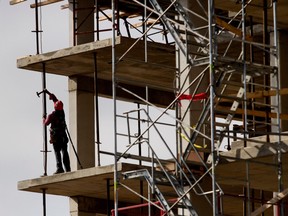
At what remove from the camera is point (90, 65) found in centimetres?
4959

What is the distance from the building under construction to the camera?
40406 mm

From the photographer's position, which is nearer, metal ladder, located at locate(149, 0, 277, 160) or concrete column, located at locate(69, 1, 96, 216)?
metal ladder, located at locate(149, 0, 277, 160)

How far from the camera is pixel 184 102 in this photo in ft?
143

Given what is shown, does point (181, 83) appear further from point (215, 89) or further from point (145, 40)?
point (215, 89)

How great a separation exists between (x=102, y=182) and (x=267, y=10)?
706 cm

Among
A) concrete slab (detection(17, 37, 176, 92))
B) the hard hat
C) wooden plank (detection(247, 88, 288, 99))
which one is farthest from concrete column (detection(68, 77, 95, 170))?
wooden plank (detection(247, 88, 288, 99))

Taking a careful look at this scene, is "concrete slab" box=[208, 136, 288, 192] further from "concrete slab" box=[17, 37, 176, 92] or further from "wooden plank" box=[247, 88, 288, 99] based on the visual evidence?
"concrete slab" box=[17, 37, 176, 92]

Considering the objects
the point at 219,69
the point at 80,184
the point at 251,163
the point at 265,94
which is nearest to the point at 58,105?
the point at 80,184

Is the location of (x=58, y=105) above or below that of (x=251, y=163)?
above

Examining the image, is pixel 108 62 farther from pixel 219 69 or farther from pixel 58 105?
pixel 219 69

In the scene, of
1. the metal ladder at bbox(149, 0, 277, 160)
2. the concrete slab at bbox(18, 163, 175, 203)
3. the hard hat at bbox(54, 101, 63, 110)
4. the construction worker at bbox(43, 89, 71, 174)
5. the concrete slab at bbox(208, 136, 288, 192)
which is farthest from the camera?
the construction worker at bbox(43, 89, 71, 174)

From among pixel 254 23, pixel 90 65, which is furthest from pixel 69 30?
pixel 254 23

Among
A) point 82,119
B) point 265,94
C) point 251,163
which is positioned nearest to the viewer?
point 265,94

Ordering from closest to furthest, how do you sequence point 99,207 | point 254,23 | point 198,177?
1. point 198,177
2. point 254,23
3. point 99,207
